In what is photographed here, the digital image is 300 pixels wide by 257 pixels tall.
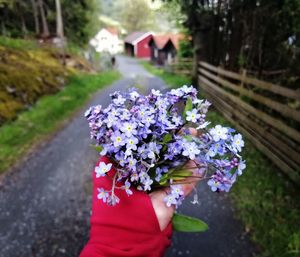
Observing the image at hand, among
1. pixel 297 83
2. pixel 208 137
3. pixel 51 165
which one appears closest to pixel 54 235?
pixel 51 165

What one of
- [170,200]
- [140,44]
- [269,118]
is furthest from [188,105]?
[140,44]

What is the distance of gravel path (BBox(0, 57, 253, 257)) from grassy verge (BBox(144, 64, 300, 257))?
16 cm

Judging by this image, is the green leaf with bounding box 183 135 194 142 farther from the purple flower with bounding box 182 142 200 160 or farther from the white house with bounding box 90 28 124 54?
the white house with bounding box 90 28 124 54

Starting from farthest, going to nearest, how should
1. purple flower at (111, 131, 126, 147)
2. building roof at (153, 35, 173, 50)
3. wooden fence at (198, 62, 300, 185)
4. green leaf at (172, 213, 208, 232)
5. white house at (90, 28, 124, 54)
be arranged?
1. building roof at (153, 35, 173, 50)
2. white house at (90, 28, 124, 54)
3. wooden fence at (198, 62, 300, 185)
4. green leaf at (172, 213, 208, 232)
5. purple flower at (111, 131, 126, 147)

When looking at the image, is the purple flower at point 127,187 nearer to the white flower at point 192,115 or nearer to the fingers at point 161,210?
the fingers at point 161,210

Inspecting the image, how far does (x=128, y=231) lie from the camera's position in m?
1.52

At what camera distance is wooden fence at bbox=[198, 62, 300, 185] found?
502 centimetres

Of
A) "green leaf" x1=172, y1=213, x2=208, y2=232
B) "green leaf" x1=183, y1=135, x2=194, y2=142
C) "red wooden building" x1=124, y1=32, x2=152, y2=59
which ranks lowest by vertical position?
"red wooden building" x1=124, y1=32, x2=152, y2=59

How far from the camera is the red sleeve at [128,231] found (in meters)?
1.51

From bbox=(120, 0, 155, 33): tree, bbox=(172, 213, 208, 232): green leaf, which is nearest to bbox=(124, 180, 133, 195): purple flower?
bbox=(172, 213, 208, 232): green leaf

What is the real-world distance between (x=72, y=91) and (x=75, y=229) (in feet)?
32.1

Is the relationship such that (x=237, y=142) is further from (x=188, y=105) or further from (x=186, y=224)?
(x=186, y=224)

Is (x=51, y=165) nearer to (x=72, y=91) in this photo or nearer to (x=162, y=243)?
(x=162, y=243)

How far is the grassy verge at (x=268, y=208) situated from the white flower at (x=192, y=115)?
250cm
